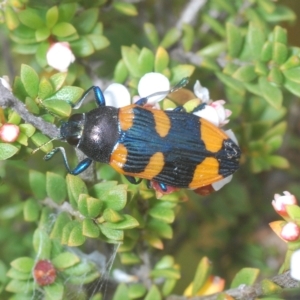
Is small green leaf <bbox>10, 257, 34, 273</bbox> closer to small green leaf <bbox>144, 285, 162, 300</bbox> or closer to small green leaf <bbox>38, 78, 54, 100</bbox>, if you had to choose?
small green leaf <bbox>144, 285, 162, 300</bbox>

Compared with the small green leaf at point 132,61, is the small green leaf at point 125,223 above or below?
below

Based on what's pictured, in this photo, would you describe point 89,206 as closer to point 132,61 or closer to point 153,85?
point 153,85

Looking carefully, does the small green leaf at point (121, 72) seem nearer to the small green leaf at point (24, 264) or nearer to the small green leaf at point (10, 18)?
the small green leaf at point (10, 18)

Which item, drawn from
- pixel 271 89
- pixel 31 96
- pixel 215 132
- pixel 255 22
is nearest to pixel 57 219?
pixel 31 96

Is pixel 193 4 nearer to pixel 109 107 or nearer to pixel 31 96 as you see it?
pixel 109 107

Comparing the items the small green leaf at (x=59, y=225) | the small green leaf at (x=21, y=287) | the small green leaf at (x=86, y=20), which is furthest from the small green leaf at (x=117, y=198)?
the small green leaf at (x=86, y=20)

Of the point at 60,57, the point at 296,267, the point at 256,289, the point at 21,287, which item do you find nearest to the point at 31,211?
the point at 21,287
